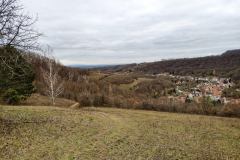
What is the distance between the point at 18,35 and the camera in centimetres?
594

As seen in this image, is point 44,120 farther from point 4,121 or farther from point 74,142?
point 74,142

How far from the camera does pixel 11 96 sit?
16344mm

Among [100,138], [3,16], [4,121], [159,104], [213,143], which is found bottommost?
[159,104]

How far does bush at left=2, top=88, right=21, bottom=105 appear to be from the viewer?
16.0m

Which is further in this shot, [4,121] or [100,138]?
[100,138]

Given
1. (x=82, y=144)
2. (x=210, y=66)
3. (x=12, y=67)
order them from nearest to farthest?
(x=82, y=144) < (x=12, y=67) < (x=210, y=66)

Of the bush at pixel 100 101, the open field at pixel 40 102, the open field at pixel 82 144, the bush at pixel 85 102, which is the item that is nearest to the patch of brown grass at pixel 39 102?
the open field at pixel 40 102

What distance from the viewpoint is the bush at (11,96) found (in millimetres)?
15980

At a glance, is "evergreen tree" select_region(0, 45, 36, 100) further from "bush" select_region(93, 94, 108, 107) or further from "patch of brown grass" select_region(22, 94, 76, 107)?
"bush" select_region(93, 94, 108, 107)

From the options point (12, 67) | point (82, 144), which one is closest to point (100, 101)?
point (12, 67)

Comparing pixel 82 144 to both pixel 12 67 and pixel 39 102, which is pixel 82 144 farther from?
pixel 39 102

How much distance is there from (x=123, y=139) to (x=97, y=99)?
1980 centimetres

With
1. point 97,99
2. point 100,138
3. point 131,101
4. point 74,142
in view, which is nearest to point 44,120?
point 74,142

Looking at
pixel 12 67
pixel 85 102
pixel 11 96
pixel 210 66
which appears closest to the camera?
pixel 12 67
